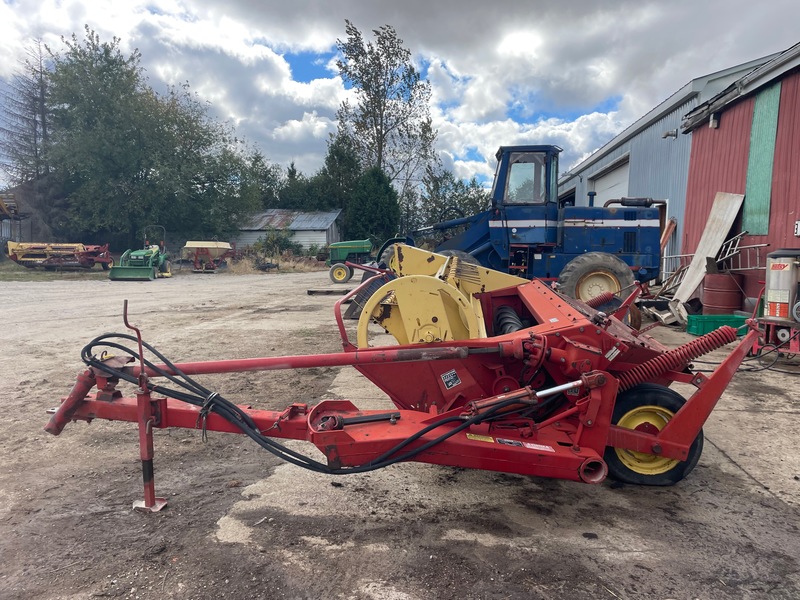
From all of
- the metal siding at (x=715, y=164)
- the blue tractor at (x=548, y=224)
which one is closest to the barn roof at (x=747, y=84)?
the metal siding at (x=715, y=164)

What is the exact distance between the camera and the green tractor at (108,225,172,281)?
19.8 meters

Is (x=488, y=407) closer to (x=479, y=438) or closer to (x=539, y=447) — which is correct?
(x=479, y=438)

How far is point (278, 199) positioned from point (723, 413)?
43187 millimetres

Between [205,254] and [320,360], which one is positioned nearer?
[320,360]

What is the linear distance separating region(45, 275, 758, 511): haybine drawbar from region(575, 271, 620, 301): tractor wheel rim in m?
5.07

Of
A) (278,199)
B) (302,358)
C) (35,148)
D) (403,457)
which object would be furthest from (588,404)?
(278,199)

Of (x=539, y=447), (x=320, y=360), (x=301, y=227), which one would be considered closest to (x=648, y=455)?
(x=539, y=447)

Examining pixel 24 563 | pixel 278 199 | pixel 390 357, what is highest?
pixel 278 199

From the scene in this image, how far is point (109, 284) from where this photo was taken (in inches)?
696

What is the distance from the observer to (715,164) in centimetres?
1040

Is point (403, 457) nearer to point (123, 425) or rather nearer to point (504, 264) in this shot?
point (123, 425)

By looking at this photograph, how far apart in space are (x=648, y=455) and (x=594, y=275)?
5.39 meters

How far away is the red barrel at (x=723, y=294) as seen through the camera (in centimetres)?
833

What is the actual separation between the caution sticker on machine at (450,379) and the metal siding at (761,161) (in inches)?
319
